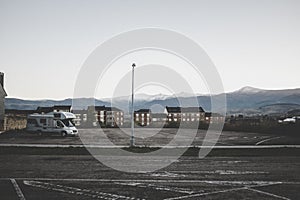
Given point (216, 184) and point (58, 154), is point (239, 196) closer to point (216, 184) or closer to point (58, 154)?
point (216, 184)

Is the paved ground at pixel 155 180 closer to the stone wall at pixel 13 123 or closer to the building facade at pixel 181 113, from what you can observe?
the stone wall at pixel 13 123

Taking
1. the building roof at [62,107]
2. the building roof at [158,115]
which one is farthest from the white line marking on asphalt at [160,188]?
the building roof at [158,115]

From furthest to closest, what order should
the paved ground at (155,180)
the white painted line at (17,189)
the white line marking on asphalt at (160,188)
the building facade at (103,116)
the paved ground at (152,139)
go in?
the building facade at (103,116)
the paved ground at (152,139)
the white line marking on asphalt at (160,188)
the paved ground at (155,180)
the white painted line at (17,189)

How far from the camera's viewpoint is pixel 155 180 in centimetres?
1207

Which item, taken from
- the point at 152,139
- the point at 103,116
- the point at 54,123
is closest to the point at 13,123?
the point at 54,123

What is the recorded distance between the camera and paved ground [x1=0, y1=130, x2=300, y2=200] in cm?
971

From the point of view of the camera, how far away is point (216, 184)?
447 inches

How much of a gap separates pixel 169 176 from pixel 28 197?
17.4 feet

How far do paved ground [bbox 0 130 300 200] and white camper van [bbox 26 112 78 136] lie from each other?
20176mm

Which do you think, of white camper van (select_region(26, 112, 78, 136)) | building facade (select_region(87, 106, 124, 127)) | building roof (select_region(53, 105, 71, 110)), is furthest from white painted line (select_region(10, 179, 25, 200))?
building roof (select_region(53, 105, 71, 110))

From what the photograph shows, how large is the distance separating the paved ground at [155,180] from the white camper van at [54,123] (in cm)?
2018

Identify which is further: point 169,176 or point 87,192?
point 169,176

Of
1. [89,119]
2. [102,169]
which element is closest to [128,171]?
[102,169]

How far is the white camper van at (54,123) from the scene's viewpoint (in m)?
37.6
